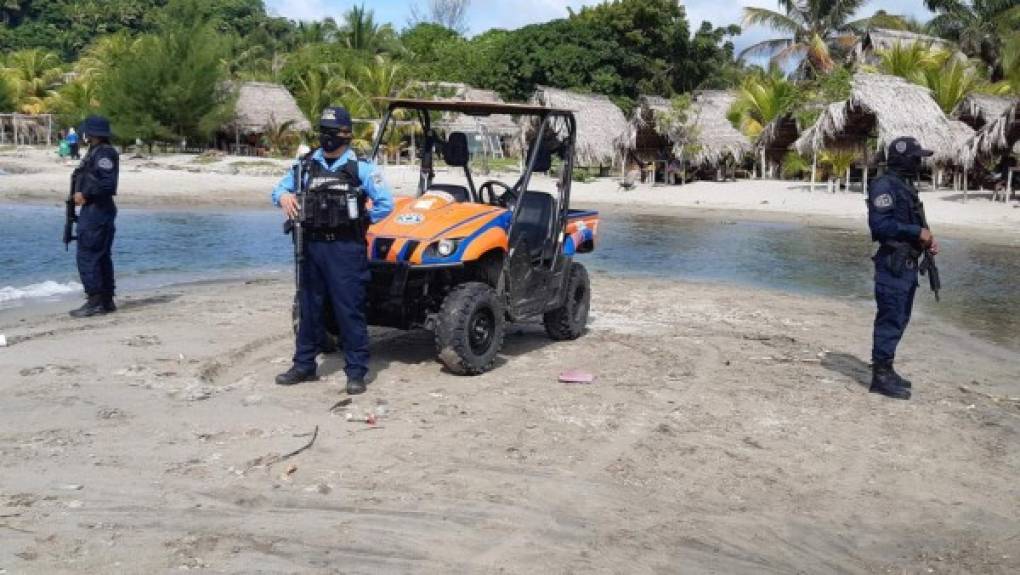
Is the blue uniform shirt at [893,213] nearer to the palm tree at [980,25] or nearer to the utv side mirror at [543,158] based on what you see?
the utv side mirror at [543,158]

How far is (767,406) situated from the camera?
6.60 m

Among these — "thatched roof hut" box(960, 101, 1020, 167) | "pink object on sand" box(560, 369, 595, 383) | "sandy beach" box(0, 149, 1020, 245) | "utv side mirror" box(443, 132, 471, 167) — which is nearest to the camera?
"pink object on sand" box(560, 369, 595, 383)

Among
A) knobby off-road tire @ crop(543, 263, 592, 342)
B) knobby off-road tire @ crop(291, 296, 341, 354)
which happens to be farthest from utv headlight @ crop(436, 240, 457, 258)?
knobby off-road tire @ crop(543, 263, 592, 342)

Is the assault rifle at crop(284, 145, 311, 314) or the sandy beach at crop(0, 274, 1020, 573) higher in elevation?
the assault rifle at crop(284, 145, 311, 314)

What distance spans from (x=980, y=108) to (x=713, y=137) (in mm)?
9184

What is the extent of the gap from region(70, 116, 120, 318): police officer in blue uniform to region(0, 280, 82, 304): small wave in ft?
7.60

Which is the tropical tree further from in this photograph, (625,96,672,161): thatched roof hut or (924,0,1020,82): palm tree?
(924,0,1020,82): palm tree

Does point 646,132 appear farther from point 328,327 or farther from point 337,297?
point 337,297

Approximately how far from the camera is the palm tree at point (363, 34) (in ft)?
193

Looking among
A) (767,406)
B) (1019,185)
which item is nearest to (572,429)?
(767,406)

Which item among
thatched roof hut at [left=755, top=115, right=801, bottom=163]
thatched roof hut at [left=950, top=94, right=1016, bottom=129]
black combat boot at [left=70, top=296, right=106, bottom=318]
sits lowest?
black combat boot at [left=70, top=296, right=106, bottom=318]

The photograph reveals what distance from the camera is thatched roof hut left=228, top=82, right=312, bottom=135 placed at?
44719mm

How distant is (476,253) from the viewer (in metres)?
6.90

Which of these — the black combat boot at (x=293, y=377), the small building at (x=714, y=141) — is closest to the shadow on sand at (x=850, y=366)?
the black combat boot at (x=293, y=377)
